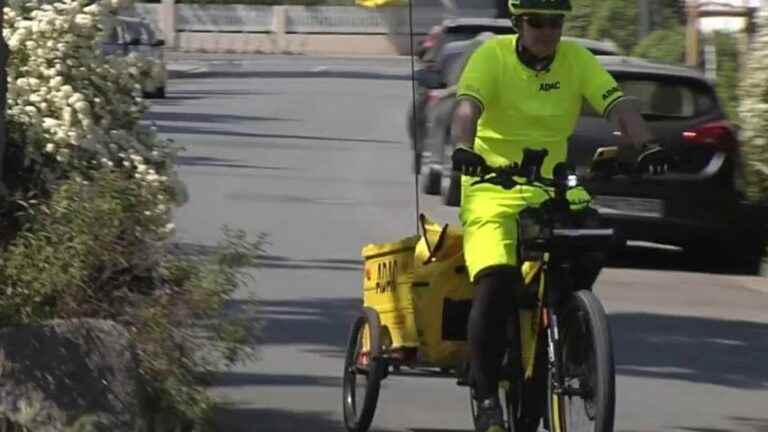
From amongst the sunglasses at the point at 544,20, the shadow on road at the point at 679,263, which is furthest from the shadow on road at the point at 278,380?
the shadow on road at the point at 679,263

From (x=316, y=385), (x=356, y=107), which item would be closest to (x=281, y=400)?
(x=316, y=385)

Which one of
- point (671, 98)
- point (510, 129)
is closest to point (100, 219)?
point (510, 129)

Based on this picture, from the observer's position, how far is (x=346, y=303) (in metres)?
12.1

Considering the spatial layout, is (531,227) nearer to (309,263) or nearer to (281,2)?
(309,263)

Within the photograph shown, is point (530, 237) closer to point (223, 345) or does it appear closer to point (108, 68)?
point (223, 345)

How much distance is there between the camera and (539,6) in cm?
659

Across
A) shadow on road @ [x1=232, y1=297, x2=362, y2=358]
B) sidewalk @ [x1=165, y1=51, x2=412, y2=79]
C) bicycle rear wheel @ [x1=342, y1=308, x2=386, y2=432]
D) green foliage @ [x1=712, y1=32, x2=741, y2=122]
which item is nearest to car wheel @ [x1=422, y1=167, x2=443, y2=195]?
green foliage @ [x1=712, y1=32, x2=741, y2=122]

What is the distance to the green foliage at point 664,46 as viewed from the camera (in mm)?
25188

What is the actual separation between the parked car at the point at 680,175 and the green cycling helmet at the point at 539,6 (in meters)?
7.19

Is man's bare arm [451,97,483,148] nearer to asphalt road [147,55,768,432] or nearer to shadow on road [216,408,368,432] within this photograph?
asphalt road [147,55,768,432]

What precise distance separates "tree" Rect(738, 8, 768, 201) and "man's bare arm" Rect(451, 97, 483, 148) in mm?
6507

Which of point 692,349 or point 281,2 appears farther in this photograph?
point 281,2

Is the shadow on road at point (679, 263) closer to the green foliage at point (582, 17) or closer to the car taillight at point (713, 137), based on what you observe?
the car taillight at point (713, 137)

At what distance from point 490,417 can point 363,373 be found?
1.24 meters
